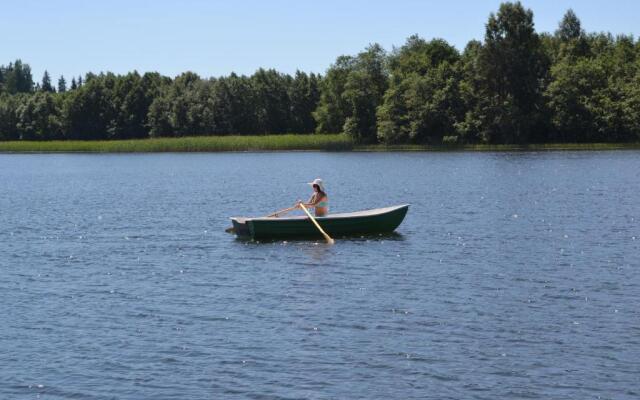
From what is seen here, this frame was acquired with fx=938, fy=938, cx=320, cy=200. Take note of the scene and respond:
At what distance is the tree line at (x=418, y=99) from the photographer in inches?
4338

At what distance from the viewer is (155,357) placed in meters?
18.5

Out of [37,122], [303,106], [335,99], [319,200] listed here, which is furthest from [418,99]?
[319,200]

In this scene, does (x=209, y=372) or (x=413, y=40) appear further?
(x=413, y=40)

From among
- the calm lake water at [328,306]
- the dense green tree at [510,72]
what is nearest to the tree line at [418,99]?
the dense green tree at [510,72]

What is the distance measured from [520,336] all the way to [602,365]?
8.18 feet

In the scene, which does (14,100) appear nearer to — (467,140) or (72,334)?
(467,140)

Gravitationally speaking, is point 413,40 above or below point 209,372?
above

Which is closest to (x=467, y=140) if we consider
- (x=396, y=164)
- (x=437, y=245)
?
(x=396, y=164)

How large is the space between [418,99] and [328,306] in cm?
9609

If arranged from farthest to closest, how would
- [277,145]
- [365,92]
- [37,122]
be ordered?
[37,122] < [365,92] < [277,145]

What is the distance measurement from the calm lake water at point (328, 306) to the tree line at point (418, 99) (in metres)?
63.8

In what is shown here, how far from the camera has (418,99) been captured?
11688 centimetres

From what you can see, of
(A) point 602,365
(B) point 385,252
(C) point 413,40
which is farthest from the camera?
(C) point 413,40

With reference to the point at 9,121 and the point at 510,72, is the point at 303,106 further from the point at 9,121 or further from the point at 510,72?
the point at 9,121
